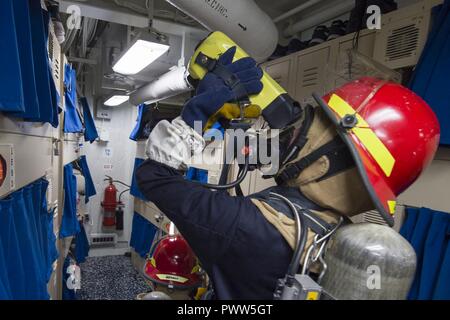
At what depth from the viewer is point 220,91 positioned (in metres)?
0.98

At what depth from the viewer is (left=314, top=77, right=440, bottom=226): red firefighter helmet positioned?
2.90ft

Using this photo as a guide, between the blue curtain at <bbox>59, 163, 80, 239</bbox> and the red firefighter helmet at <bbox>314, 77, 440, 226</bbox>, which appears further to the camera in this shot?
the blue curtain at <bbox>59, 163, 80, 239</bbox>

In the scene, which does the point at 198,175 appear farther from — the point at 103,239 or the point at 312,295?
the point at 103,239

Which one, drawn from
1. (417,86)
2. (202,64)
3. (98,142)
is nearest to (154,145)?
(202,64)

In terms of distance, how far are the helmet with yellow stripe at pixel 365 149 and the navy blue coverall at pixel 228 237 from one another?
25cm

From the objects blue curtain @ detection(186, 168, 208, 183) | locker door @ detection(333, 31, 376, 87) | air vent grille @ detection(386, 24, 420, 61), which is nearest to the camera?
air vent grille @ detection(386, 24, 420, 61)

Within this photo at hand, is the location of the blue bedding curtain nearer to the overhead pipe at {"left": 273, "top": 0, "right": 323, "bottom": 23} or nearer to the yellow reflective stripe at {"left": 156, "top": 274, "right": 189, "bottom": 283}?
the yellow reflective stripe at {"left": 156, "top": 274, "right": 189, "bottom": 283}

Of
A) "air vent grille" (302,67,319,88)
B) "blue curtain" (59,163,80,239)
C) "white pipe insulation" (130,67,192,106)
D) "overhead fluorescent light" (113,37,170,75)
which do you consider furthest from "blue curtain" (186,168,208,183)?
"air vent grille" (302,67,319,88)

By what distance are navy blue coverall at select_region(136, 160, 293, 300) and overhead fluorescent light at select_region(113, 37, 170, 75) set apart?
69.2 inches

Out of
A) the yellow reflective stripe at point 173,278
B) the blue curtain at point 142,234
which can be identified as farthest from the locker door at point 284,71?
the blue curtain at point 142,234

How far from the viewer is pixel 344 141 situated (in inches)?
35.5

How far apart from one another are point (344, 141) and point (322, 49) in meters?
1.56

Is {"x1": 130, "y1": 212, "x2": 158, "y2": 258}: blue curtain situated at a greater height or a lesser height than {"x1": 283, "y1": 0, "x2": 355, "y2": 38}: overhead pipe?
lesser

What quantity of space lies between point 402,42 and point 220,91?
131 centimetres
